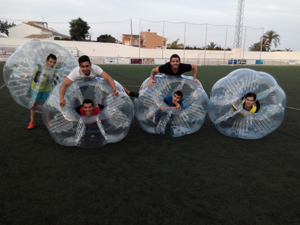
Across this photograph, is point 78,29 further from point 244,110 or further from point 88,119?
point 244,110

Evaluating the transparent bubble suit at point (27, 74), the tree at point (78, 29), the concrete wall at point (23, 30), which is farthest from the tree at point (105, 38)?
the transparent bubble suit at point (27, 74)

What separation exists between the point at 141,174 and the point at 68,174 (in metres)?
0.92

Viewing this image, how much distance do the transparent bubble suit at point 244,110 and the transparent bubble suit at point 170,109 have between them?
0.35 metres

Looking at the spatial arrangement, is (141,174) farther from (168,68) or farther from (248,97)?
(248,97)

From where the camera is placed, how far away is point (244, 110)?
4.22m

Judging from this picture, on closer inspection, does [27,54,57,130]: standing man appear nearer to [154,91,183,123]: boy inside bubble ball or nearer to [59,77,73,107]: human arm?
[59,77,73,107]: human arm

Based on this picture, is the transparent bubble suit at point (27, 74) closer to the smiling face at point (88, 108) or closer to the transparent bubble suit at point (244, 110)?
the smiling face at point (88, 108)

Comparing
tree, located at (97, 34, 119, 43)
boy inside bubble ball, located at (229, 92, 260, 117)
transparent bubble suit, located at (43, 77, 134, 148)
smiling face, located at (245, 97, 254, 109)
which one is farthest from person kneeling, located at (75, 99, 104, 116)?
tree, located at (97, 34, 119, 43)

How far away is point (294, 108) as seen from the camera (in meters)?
6.53

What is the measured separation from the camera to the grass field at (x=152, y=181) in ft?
7.45

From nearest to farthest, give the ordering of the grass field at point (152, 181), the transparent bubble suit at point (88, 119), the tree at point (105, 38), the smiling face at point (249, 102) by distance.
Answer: the grass field at point (152, 181)
the transparent bubble suit at point (88, 119)
the smiling face at point (249, 102)
the tree at point (105, 38)

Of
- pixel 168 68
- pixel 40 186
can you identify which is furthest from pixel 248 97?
pixel 40 186

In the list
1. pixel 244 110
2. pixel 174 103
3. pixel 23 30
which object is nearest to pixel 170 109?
pixel 174 103

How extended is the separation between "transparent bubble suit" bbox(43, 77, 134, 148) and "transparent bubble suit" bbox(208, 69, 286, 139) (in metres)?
1.70
